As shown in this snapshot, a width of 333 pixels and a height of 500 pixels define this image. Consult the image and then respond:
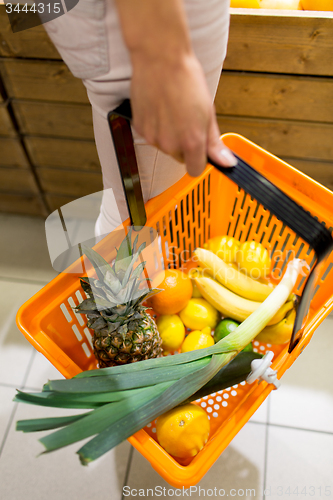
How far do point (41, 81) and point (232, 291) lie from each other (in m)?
0.70

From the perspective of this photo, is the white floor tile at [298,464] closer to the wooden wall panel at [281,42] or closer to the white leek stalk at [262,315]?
the white leek stalk at [262,315]

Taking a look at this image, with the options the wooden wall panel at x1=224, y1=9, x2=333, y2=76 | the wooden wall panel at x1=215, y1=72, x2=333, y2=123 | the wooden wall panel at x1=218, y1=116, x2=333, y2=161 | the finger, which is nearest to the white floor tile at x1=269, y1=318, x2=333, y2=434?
the wooden wall panel at x1=218, y1=116, x2=333, y2=161

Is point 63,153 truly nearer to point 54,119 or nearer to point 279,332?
point 54,119

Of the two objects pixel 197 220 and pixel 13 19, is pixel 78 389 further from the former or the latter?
pixel 13 19

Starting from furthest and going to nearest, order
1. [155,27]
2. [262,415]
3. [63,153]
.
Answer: [63,153], [262,415], [155,27]

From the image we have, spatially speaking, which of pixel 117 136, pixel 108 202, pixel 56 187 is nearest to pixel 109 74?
pixel 117 136

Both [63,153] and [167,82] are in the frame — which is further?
[63,153]

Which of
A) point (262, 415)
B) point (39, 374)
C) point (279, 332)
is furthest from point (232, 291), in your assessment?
point (39, 374)

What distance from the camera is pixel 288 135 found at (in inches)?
37.1

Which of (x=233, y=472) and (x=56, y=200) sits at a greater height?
(x=56, y=200)

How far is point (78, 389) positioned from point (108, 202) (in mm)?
380

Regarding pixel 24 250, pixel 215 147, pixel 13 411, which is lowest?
pixel 13 411

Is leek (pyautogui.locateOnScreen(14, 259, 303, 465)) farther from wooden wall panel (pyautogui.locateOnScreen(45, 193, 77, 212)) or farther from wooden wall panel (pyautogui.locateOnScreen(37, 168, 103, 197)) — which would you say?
wooden wall panel (pyautogui.locateOnScreen(45, 193, 77, 212))

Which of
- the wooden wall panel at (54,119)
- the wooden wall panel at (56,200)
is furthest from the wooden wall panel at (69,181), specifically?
the wooden wall panel at (54,119)
